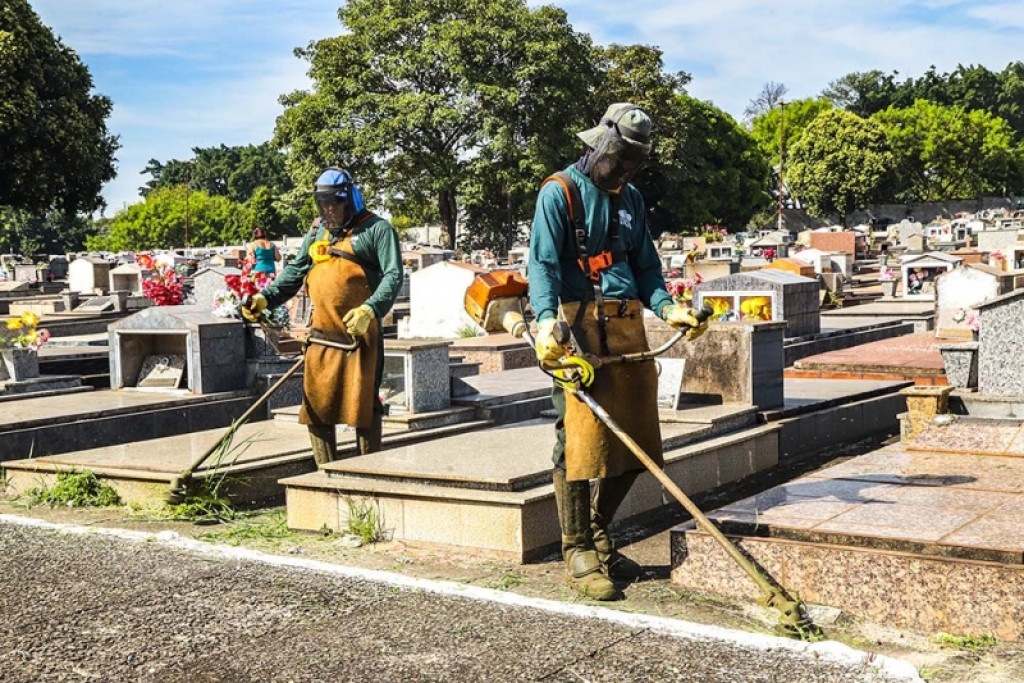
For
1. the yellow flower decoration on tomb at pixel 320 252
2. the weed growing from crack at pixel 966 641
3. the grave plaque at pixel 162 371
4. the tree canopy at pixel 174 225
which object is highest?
the tree canopy at pixel 174 225

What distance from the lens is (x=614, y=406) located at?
4730mm

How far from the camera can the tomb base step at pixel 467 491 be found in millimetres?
5449

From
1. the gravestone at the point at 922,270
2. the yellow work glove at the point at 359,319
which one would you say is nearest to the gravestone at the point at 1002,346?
the yellow work glove at the point at 359,319

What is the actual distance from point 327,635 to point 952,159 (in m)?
79.3

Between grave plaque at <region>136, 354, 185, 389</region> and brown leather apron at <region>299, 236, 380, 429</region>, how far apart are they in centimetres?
396

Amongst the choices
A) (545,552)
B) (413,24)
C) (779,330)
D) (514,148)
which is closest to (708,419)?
(779,330)

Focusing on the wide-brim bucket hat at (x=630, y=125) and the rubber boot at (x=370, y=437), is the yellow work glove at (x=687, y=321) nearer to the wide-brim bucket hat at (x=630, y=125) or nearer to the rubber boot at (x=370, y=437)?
the wide-brim bucket hat at (x=630, y=125)

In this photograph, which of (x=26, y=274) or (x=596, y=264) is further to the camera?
(x=26, y=274)

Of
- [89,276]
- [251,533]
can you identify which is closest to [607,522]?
[251,533]

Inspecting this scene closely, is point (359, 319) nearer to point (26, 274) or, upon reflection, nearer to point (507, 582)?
point (507, 582)

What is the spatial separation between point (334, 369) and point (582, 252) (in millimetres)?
2038

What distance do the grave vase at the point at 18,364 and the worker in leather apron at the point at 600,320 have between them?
6960 millimetres

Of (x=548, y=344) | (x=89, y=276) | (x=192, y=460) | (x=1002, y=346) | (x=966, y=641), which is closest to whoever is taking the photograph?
(x=966, y=641)

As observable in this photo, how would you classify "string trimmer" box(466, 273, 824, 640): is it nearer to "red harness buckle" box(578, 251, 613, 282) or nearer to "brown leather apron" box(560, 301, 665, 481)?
"brown leather apron" box(560, 301, 665, 481)
